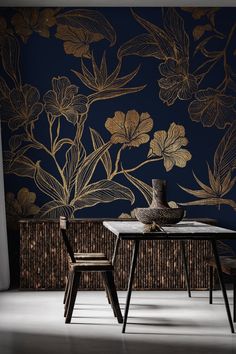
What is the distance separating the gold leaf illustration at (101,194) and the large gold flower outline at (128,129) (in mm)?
401

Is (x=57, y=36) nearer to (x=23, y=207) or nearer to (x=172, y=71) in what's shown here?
(x=172, y=71)

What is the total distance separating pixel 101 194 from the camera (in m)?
6.72

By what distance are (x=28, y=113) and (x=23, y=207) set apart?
86 centimetres

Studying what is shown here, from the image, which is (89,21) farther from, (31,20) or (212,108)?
(212,108)

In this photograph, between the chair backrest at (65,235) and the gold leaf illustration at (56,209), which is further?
the gold leaf illustration at (56,209)

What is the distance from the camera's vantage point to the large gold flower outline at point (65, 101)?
6719 millimetres

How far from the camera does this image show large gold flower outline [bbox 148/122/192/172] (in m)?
6.77

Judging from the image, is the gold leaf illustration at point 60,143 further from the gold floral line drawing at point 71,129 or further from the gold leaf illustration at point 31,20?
the gold leaf illustration at point 31,20

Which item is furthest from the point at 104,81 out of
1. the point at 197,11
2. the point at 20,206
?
the point at 20,206

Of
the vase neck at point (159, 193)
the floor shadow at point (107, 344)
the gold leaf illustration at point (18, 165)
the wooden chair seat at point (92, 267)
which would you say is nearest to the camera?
the floor shadow at point (107, 344)

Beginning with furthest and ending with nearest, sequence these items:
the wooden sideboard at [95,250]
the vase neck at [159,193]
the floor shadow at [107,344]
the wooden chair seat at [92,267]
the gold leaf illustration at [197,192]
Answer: the gold leaf illustration at [197,192] < the wooden sideboard at [95,250] < the vase neck at [159,193] < the wooden chair seat at [92,267] < the floor shadow at [107,344]

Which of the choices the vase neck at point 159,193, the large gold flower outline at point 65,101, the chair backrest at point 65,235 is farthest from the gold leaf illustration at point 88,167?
the chair backrest at point 65,235

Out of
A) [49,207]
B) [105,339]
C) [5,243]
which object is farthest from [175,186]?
[105,339]

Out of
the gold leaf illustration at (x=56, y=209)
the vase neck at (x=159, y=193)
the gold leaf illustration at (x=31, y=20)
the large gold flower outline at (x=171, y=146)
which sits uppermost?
the gold leaf illustration at (x=31, y=20)
